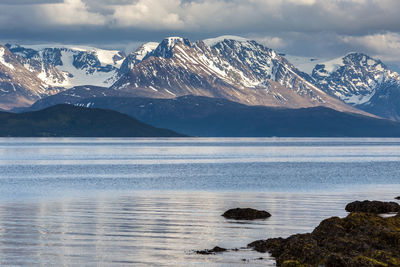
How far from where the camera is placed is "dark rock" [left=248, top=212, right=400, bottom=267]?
32938mm

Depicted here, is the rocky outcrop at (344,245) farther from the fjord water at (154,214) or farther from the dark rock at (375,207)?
the dark rock at (375,207)

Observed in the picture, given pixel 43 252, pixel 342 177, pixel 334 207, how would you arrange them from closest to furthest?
pixel 43 252, pixel 334 207, pixel 342 177

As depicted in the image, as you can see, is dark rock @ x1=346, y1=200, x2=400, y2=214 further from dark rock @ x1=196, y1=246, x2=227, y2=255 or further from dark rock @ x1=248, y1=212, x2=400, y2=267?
dark rock @ x1=196, y1=246, x2=227, y2=255

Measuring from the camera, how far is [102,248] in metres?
41.2

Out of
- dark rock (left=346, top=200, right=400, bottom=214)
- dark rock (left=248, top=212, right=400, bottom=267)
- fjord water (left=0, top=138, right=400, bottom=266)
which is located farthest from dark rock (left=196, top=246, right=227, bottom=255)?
dark rock (left=346, top=200, right=400, bottom=214)

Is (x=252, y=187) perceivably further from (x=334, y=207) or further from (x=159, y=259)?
(x=159, y=259)

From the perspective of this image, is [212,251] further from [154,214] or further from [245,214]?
[154,214]

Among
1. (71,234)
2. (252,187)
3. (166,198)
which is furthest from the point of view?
(252,187)

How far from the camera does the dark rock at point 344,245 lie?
32938 mm

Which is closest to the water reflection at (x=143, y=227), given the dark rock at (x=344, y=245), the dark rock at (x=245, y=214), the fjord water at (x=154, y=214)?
the fjord water at (x=154, y=214)

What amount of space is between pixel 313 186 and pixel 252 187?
8.56m

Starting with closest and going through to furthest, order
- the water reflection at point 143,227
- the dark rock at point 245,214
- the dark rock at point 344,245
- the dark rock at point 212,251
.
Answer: the dark rock at point 344,245 → the water reflection at point 143,227 → the dark rock at point 212,251 → the dark rock at point 245,214

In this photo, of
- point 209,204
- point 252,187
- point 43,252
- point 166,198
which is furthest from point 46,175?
point 43,252

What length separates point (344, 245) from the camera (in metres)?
36.2
